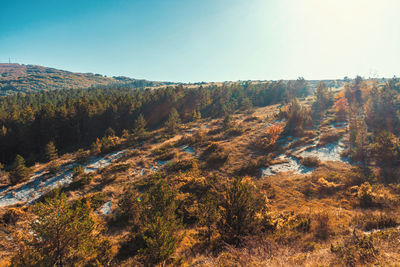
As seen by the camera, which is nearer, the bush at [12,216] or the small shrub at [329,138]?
the bush at [12,216]

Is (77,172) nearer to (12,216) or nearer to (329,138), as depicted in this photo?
(12,216)

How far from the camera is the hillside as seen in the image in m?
7.55

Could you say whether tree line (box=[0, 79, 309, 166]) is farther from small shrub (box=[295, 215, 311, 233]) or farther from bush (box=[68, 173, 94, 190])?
small shrub (box=[295, 215, 311, 233])

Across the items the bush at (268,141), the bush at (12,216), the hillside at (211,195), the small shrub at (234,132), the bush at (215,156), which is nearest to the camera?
the hillside at (211,195)

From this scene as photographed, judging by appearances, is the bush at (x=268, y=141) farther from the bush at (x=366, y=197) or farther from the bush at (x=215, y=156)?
the bush at (x=366, y=197)

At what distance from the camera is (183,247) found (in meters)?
10.1

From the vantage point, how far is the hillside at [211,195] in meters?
7.55

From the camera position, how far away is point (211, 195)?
10.8 metres

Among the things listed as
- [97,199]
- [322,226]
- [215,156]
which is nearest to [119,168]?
[97,199]

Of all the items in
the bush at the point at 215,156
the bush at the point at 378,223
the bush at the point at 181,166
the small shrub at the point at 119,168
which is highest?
the bush at the point at 378,223

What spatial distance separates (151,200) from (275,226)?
7.71 meters

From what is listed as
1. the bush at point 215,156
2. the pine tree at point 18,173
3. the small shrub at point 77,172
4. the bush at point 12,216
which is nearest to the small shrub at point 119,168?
the small shrub at point 77,172

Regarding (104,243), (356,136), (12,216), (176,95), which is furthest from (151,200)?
(176,95)

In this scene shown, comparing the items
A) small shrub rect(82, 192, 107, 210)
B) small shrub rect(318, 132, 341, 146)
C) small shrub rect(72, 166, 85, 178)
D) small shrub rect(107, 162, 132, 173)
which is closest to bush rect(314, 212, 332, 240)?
small shrub rect(82, 192, 107, 210)
